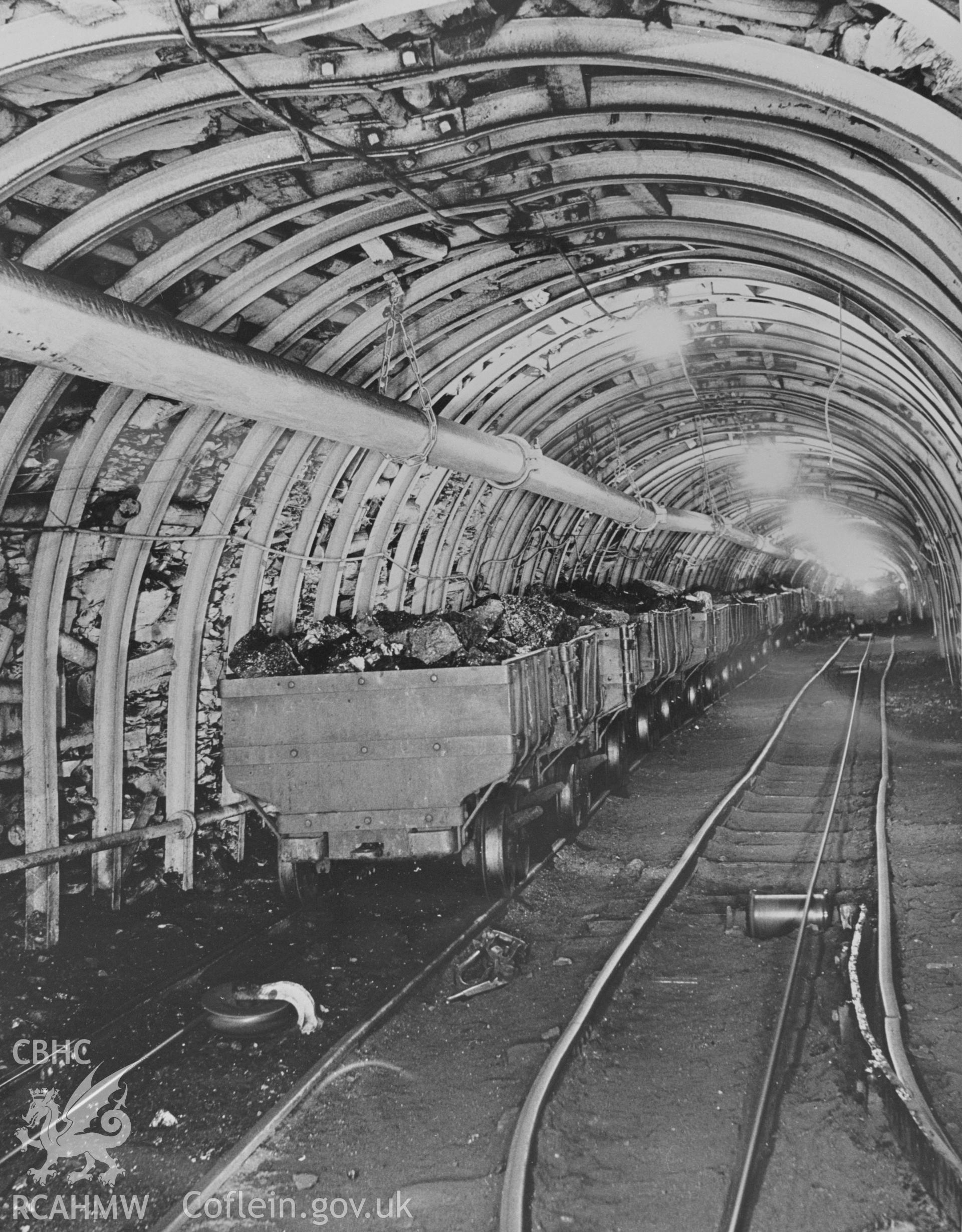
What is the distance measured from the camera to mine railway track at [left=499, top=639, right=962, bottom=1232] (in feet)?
10.3

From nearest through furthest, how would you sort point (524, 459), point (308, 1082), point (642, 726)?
point (308, 1082) → point (524, 459) → point (642, 726)

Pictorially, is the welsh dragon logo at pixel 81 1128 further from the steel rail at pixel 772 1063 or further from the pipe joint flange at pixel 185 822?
the steel rail at pixel 772 1063

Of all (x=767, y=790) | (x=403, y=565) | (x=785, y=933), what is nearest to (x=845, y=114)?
(x=785, y=933)

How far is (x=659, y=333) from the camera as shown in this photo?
6895 mm

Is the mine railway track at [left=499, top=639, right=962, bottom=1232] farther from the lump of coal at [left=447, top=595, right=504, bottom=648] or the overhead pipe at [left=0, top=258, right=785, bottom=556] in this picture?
the overhead pipe at [left=0, top=258, right=785, bottom=556]


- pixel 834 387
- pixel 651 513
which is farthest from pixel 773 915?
pixel 651 513

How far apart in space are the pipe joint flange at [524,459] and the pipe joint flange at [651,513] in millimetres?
3640

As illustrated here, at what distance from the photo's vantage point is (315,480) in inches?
236

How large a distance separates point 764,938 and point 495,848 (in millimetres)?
1855

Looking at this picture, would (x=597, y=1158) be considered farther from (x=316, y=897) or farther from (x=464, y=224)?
(x=464, y=224)

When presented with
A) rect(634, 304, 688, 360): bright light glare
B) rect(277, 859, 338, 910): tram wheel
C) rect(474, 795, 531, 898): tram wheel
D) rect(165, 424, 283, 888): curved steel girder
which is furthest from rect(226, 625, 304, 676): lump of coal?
rect(634, 304, 688, 360): bright light glare

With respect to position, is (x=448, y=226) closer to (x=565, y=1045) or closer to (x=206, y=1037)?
(x=565, y=1045)

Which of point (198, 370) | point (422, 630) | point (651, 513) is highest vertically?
point (651, 513)

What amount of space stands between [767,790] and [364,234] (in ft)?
25.0
